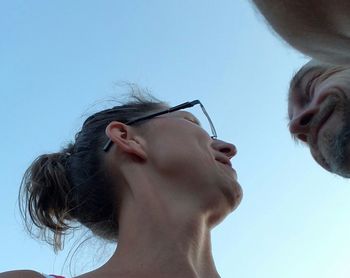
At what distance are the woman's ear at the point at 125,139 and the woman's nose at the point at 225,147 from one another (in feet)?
1.09

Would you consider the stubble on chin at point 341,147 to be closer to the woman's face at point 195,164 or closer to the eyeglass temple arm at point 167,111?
the woman's face at point 195,164

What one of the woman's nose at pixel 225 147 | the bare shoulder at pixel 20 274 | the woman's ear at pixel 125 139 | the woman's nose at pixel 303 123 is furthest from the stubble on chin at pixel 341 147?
the bare shoulder at pixel 20 274

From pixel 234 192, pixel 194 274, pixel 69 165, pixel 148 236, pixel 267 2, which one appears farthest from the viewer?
pixel 69 165

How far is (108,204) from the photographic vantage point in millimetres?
2416

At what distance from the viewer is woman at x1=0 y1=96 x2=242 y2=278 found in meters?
2.10

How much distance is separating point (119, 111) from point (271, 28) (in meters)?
1.75

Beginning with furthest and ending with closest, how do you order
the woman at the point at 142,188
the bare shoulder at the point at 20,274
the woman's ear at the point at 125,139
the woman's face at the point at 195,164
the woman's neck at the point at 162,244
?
1. the woman's ear at the point at 125,139
2. the woman's face at the point at 195,164
3. the woman at the point at 142,188
4. the woman's neck at the point at 162,244
5. the bare shoulder at the point at 20,274

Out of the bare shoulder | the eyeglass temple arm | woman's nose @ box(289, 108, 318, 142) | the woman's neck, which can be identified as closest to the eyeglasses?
the eyeglass temple arm

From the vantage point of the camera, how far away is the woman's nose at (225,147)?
249cm

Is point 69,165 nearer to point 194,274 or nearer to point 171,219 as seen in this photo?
point 171,219

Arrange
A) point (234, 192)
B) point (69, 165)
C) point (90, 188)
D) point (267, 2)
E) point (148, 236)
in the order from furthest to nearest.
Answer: point (69, 165) < point (90, 188) < point (234, 192) < point (148, 236) < point (267, 2)

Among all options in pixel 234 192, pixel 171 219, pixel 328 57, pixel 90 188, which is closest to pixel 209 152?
pixel 234 192

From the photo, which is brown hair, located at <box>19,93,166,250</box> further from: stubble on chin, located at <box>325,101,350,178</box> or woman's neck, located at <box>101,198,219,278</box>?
stubble on chin, located at <box>325,101,350,178</box>

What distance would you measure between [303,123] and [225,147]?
53 cm
